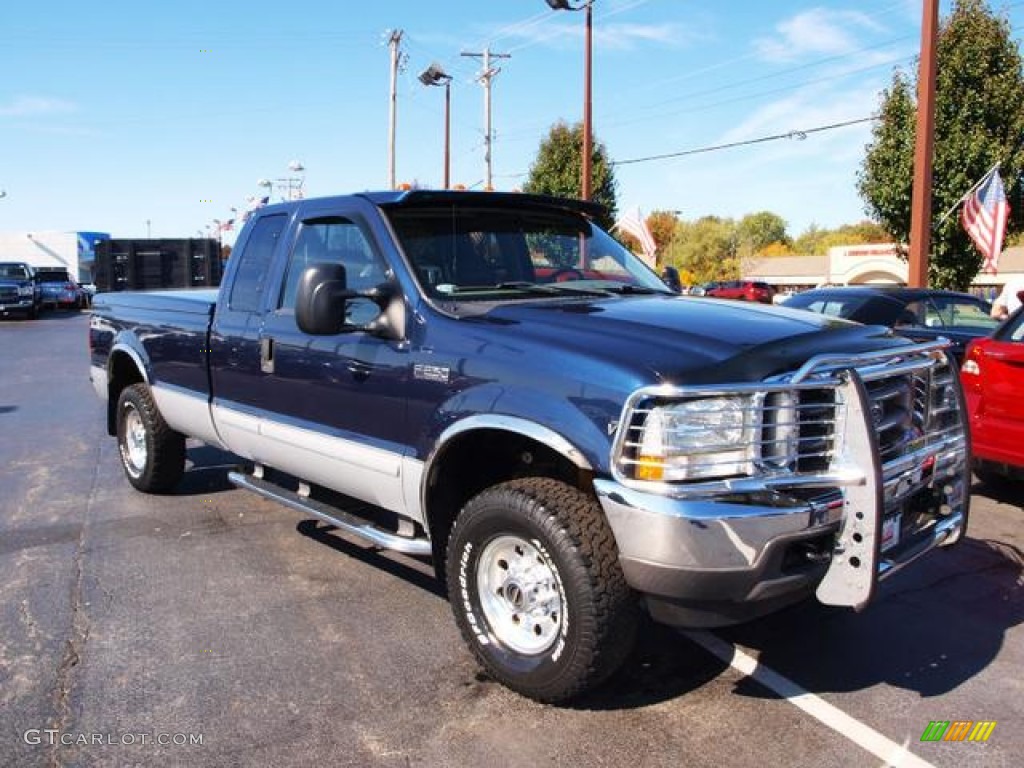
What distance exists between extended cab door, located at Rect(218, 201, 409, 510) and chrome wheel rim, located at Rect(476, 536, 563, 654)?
0.65m

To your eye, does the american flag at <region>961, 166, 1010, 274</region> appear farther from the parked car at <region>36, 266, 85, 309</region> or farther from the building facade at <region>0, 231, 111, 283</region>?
the building facade at <region>0, 231, 111, 283</region>

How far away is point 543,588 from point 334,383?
60.0 inches

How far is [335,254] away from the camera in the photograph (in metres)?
4.60

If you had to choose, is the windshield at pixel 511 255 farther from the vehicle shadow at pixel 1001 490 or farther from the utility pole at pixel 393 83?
the utility pole at pixel 393 83

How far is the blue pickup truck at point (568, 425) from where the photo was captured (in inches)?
116

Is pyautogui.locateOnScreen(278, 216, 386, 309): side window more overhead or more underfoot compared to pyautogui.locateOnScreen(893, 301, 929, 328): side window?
more overhead

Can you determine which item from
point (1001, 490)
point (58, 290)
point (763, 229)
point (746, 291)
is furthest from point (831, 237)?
point (1001, 490)

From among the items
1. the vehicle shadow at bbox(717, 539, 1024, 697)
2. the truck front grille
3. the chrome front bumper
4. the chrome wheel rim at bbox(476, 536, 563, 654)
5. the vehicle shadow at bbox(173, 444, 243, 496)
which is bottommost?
the vehicle shadow at bbox(717, 539, 1024, 697)

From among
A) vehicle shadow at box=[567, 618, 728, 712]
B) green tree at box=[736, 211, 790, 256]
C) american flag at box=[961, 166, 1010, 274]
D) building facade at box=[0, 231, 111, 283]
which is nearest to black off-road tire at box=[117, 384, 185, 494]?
vehicle shadow at box=[567, 618, 728, 712]

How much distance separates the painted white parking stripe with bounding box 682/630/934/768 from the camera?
3051 millimetres

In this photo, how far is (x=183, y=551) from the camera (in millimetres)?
5258

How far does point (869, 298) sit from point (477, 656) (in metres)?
7.75

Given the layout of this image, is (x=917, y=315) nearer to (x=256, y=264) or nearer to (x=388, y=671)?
(x=256, y=264)

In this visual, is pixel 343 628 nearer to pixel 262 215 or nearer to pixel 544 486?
pixel 544 486
